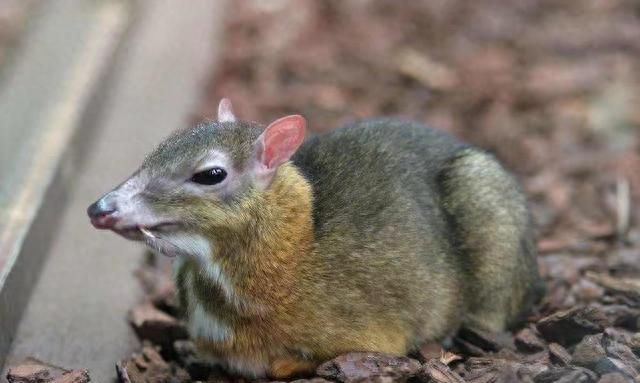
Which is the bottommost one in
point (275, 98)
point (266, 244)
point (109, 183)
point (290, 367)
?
point (290, 367)

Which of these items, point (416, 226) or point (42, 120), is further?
point (42, 120)

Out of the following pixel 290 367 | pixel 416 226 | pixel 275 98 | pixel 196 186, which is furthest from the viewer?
pixel 275 98

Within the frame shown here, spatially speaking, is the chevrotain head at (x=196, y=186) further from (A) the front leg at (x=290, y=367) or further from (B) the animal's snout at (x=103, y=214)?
(A) the front leg at (x=290, y=367)

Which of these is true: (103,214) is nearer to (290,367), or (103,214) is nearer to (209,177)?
(209,177)

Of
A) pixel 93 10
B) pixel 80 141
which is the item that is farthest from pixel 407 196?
pixel 93 10

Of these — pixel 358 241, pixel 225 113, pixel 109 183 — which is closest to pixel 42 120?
pixel 109 183

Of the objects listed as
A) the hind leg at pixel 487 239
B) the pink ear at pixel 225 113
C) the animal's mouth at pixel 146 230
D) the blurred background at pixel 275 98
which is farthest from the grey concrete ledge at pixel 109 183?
the hind leg at pixel 487 239

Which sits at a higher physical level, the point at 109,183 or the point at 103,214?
the point at 103,214

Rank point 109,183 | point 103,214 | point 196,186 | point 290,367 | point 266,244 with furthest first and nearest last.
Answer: point 109,183 < point 290,367 < point 266,244 < point 196,186 < point 103,214
